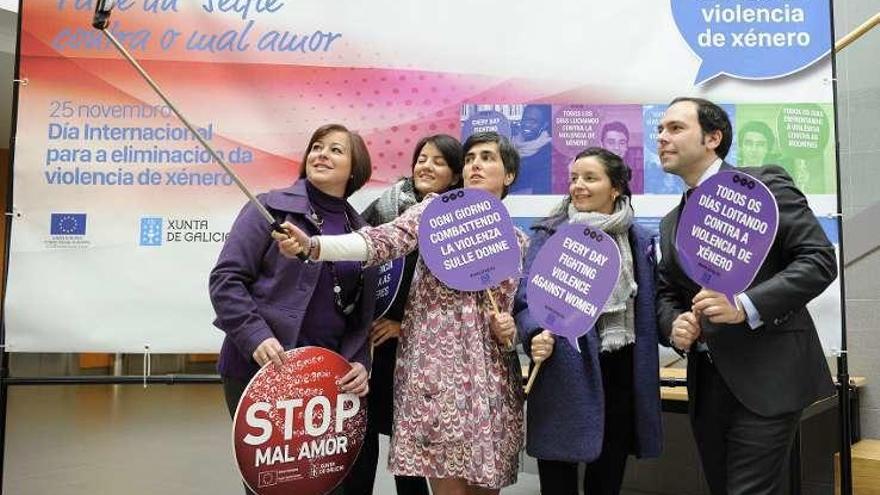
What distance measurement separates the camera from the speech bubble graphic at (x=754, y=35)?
251cm

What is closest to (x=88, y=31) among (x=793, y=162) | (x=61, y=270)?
(x=61, y=270)

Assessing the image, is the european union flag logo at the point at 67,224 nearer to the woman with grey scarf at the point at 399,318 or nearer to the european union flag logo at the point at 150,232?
the european union flag logo at the point at 150,232

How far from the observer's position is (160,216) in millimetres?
2502

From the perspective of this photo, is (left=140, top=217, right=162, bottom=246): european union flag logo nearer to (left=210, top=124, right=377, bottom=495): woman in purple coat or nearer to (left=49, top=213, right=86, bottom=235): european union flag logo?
(left=49, top=213, right=86, bottom=235): european union flag logo

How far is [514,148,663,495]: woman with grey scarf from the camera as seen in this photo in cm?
170

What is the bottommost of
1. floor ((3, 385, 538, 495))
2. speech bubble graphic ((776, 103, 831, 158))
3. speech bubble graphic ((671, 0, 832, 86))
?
floor ((3, 385, 538, 495))

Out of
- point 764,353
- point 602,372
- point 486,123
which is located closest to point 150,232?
point 486,123

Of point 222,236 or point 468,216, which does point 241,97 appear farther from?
point 468,216

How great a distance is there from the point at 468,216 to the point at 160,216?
55.5 inches

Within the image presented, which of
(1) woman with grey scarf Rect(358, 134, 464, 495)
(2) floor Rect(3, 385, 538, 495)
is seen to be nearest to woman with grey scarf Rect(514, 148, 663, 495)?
(1) woman with grey scarf Rect(358, 134, 464, 495)

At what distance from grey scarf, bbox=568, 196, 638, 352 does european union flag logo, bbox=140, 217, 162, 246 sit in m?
1.62

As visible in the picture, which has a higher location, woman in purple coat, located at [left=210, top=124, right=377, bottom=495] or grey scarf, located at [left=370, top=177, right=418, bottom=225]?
grey scarf, located at [left=370, top=177, right=418, bottom=225]

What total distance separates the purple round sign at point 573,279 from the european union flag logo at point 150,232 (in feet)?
5.03

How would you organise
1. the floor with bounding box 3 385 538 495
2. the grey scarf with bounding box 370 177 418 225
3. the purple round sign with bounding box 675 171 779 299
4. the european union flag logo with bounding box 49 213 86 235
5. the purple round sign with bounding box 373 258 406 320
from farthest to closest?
the floor with bounding box 3 385 538 495 → the european union flag logo with bounding box 49 213 86 235 → the grey scarf with bounding box 370 177 418 225 → the purple round sign with bounding box 373 258 406 320 → the purple round sign with bounding box 675 171 779 299
